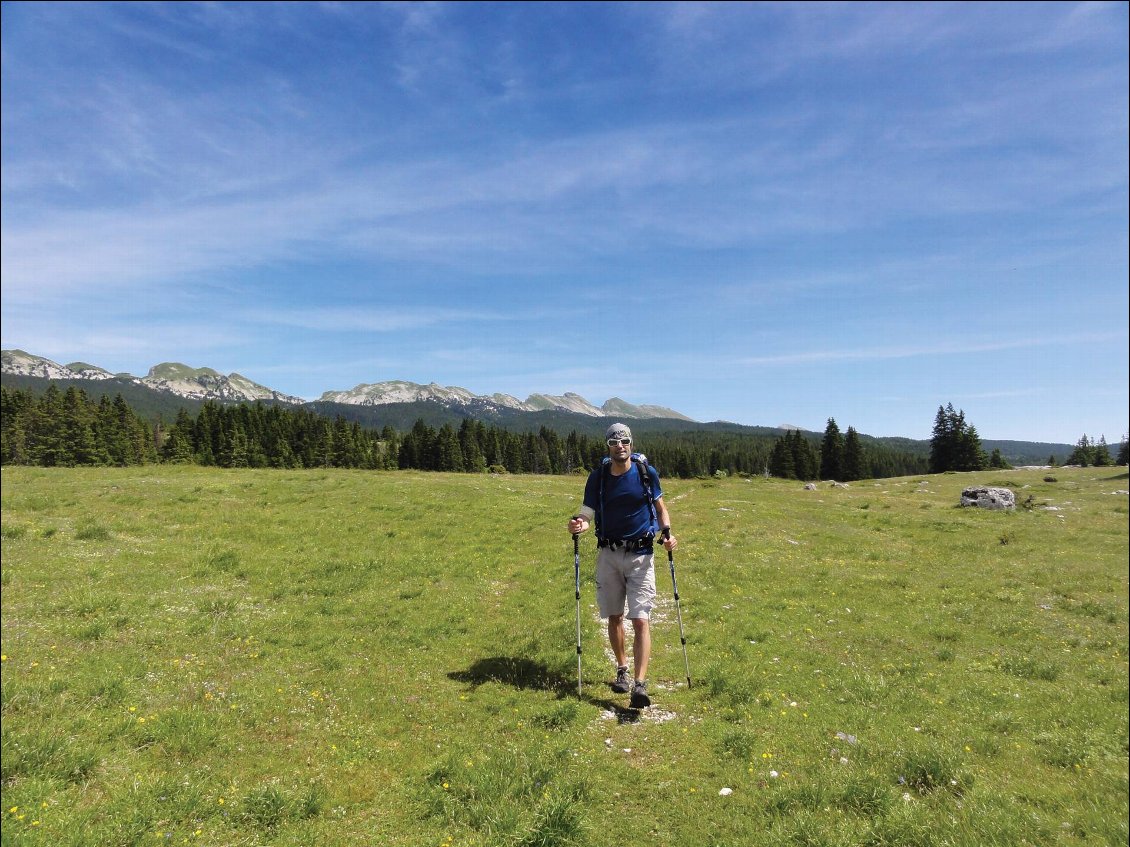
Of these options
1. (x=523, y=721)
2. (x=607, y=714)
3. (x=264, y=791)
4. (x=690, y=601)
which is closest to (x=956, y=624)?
(x=690, y=601)

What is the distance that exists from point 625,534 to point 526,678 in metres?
3.92

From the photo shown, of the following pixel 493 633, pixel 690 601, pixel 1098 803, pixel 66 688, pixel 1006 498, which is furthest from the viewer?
pixel 1006 498

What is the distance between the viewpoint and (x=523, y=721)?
9.52m

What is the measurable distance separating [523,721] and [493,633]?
4943 millimetres

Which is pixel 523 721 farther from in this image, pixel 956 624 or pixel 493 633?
pixel 956 624

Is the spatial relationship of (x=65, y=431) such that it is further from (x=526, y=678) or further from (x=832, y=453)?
(x=832, y=453)

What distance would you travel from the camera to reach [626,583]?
34.9 feet

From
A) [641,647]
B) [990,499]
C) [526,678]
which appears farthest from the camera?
[990,499]

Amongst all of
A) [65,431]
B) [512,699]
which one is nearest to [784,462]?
[512,699]

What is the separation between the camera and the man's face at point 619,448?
33.8 ft

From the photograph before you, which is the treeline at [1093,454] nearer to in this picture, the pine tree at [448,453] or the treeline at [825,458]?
the treeline at [825,458]

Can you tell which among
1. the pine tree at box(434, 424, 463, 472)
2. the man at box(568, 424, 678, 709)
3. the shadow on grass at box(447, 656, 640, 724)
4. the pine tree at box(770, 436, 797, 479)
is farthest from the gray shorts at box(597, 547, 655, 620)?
the pine tree at box(434, 424, 463, 472)

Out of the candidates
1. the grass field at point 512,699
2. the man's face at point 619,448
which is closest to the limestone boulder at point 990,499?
the grass field at point 512,699

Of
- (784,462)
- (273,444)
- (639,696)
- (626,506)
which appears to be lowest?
(639,696)
